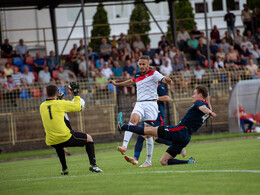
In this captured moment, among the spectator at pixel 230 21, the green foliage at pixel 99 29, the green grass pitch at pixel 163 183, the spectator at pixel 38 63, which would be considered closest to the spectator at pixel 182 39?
the spectator at pixel 230 21

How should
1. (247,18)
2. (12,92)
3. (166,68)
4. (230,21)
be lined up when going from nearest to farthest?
1. (12,92)
2. (166,68)
3. (230,21)
4. (247,18)

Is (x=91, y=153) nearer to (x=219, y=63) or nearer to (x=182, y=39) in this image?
(x=219, y=63)

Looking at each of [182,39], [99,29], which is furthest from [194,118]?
[99,29]

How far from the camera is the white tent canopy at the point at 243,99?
23.0 m

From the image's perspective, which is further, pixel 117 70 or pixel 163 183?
pixel 117 70

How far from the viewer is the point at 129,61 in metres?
25.3

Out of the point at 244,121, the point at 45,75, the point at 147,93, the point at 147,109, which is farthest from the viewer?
the point at 45,75

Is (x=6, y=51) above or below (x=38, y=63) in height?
above

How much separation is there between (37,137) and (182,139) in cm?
1354

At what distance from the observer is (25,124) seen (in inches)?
→ 882

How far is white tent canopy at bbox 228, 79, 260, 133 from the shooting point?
23.0m


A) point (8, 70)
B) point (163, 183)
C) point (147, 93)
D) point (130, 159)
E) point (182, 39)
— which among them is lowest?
point (130, 159)

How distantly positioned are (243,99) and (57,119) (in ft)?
50.1

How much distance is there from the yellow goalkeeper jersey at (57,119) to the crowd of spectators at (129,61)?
12.9 meters
